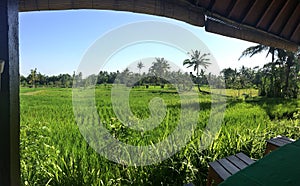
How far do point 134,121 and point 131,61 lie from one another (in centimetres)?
81

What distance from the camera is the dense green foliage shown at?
250 centimetres

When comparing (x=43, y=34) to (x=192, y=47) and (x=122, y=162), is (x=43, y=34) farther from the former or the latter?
(x=192, y=47)

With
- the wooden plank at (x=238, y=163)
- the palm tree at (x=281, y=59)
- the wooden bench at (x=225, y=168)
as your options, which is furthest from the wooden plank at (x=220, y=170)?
the palm tree at (x=281, y=59)

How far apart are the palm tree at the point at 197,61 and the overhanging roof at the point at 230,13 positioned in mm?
1200

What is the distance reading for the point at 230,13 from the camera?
222cm

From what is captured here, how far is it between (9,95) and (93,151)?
75.8 inches

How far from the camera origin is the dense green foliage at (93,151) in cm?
250

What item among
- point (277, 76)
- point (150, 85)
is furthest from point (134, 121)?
point (277, 76)

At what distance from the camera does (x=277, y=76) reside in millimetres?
6027

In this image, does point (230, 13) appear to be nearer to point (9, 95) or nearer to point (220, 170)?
point (220, 170)

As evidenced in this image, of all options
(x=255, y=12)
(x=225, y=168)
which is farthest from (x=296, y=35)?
(x=225, y=168)

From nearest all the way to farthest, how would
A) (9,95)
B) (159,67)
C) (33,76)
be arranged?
(9,95), (33,76), (159,67)

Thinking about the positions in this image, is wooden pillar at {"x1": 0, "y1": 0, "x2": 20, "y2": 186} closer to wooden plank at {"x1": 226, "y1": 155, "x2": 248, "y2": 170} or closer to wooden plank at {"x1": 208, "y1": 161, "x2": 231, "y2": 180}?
wooden plank at {"x1": 208, "y1": 161, "x2": 231, "y2": 180}

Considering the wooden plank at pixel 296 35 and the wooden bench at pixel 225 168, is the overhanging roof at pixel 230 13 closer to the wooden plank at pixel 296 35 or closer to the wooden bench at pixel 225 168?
the wooden plank at pixel 296 35
